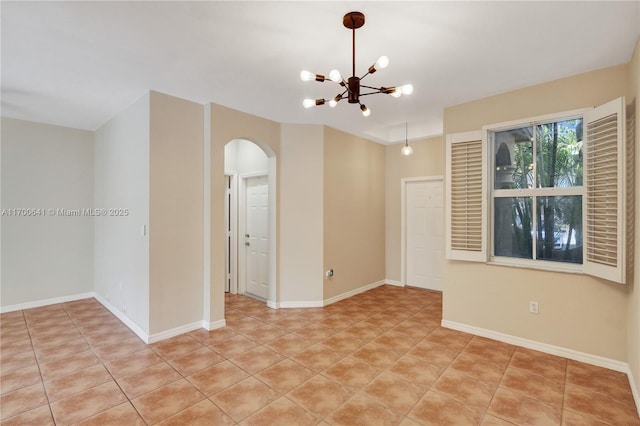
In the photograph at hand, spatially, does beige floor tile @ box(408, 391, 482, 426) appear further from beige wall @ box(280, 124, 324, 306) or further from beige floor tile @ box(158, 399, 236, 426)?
beige wall @ box(280, 124, 324, 306)

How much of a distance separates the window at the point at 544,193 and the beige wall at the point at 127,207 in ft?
11.7

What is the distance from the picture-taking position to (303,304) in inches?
181

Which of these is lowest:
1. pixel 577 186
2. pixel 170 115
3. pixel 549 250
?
pixel 549 250

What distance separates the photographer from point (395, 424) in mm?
2111

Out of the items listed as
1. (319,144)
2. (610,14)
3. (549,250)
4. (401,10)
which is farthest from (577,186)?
(319,144)

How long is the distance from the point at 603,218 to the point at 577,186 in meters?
0.42

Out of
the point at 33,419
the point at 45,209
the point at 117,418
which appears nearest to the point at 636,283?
the point at 117,418

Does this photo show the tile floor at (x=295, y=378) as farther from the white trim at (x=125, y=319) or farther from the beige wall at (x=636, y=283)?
the beige wall at (x=636, y=283)

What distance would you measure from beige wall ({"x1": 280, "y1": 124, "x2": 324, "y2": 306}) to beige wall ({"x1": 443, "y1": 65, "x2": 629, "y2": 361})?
181cm

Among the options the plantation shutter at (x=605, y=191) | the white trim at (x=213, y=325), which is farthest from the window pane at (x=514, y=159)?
the white trim at (x=213, y=325)

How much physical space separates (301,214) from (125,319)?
265cm

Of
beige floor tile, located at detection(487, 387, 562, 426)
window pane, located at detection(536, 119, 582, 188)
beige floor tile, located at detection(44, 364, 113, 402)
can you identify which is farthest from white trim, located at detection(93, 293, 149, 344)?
window pane, located at detection(536, 119, 582, 188)

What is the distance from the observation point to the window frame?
9.93 ft

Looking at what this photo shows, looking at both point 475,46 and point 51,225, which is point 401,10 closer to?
point 475,46
